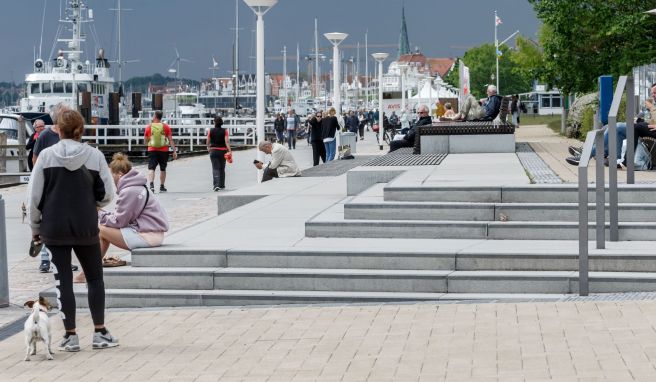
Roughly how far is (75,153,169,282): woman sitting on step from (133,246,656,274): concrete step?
211 millimetres

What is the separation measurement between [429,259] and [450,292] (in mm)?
462

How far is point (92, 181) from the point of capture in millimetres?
9070

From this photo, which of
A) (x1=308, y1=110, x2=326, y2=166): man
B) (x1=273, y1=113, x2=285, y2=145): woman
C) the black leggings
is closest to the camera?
the black leggings

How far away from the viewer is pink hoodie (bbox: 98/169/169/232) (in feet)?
39.9

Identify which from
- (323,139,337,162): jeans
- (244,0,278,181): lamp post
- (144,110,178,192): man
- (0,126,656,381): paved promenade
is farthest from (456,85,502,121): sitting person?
(0,126,656,381): paved promenade

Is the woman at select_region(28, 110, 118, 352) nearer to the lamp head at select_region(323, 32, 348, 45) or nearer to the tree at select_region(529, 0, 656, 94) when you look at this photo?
the tree at select_region(529, 0, 656, 94)

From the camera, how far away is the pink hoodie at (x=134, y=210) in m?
12.2

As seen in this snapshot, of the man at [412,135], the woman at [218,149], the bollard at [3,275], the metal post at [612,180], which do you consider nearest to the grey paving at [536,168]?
the metal post at [612,180]

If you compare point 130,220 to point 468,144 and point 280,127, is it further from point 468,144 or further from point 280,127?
point 280,127

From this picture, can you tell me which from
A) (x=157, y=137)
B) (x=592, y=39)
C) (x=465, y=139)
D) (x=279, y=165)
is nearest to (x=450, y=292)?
(x=279, y=165)

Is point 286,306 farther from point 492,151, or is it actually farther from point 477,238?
point 492,151

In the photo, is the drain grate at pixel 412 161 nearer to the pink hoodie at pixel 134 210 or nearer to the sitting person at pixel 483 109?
the sitting person at pixel 483 109

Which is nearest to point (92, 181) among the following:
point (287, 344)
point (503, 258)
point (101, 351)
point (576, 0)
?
point (101, 351)

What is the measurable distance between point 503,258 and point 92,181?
11.9ft
